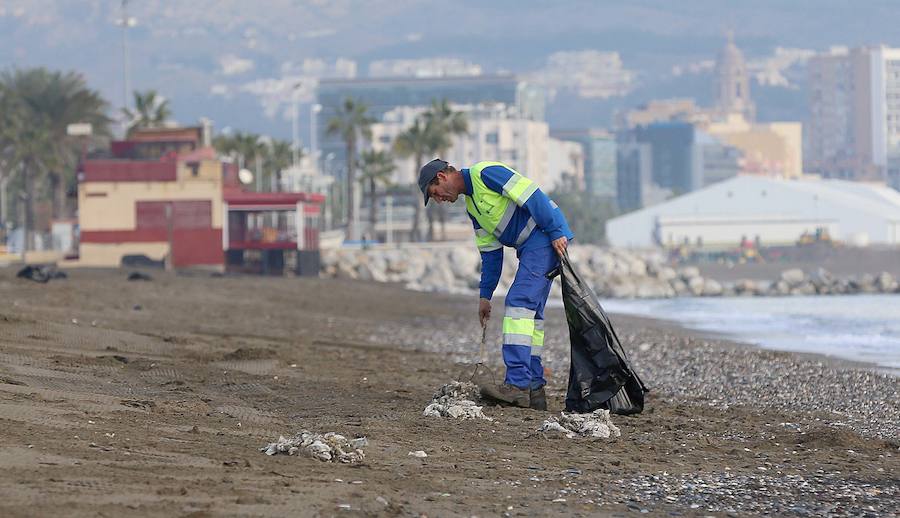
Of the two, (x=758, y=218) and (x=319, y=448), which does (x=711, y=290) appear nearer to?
(x=319, y=448)

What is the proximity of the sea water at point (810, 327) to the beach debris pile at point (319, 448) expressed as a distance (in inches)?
330

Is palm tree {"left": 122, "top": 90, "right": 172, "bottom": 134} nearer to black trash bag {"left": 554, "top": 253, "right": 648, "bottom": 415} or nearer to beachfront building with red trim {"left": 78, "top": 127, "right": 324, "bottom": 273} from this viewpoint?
beachfront building with red trim {"left": 78, "top": 127, "right": 324, "bottom": 273}

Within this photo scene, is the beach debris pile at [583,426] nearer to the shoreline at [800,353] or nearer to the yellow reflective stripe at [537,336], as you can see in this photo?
the yellow reflective stripe at [537,336]

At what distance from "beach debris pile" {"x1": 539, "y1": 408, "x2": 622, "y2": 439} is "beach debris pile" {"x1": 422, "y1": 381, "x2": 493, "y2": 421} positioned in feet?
1.45

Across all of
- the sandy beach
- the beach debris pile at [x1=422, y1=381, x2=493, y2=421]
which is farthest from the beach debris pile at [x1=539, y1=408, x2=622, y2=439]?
the beach debris pile at [x1=422, y1=381, x2=493, y2=421]

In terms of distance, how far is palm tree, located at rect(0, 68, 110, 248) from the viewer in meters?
65.1

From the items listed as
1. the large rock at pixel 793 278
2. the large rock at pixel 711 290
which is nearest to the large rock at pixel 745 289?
the large rock at pixel 711 290

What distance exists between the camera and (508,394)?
8.98 meters

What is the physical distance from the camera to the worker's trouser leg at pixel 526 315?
8.88 meters

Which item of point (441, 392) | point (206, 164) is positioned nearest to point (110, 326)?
point (441, 392)

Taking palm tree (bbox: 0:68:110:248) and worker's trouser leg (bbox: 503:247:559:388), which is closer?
worker's trouser leg (bbox: 503:247:559:388)

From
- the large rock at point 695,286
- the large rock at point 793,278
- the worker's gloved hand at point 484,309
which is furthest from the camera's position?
the large rock at point 695,286

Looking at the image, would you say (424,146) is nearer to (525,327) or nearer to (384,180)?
(384,180)

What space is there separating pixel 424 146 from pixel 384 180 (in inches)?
173
